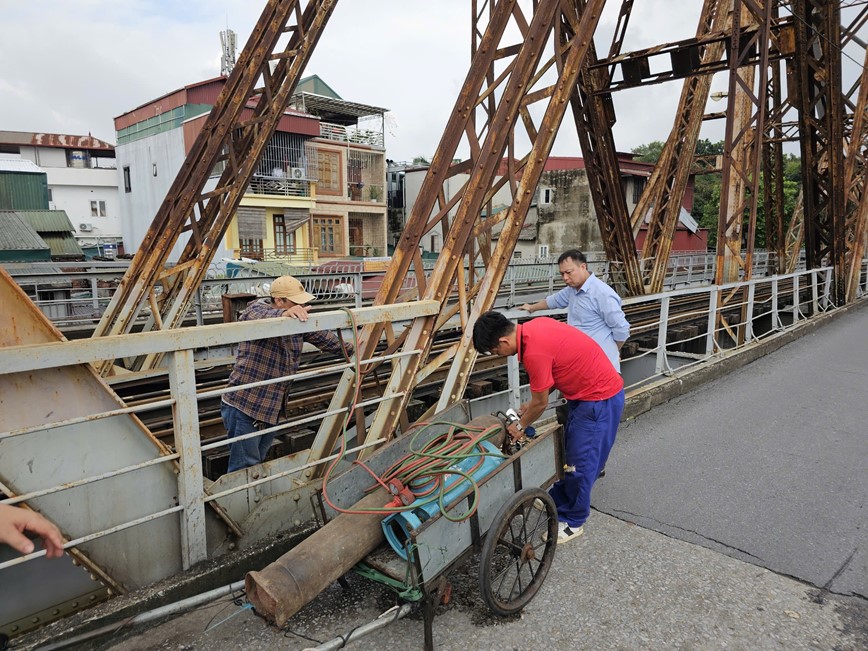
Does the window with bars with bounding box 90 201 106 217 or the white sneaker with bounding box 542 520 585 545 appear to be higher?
the window with bars with bounding box 90 201 106 217

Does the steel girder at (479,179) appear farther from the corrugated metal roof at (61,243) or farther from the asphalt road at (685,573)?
the corrugated metal roof at (61,243)

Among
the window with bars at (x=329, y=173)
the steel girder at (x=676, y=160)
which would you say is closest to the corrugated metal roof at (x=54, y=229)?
the window with bars at (x=329, y=173)

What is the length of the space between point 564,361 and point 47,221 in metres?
33.3

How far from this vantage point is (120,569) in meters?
2.84

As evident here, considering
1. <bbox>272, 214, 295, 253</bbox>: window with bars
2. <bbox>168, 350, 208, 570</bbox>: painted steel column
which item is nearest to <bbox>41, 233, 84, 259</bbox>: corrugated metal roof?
<bbox>272, 214, 295, 253</bbox>: window with bars

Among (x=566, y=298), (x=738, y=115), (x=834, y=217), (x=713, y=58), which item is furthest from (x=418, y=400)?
(x=834, y=217)

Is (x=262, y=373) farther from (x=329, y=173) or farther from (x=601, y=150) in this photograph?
(x=329, y=173)

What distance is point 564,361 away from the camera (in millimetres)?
3580

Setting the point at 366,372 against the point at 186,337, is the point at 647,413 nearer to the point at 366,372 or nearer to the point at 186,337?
the point at 366,372

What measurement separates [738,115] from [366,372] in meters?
10.1

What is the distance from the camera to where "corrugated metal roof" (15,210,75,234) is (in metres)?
28.3

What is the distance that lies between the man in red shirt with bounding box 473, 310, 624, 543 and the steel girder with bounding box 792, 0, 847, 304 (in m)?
9.26

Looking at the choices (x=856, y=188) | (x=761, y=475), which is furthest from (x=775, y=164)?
(x=761, y=475)

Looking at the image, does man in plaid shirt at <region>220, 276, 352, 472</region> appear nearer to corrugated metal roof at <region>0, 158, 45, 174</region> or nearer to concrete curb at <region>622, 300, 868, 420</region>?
concrete curb at <region>622, 300, 868, 420</region>
